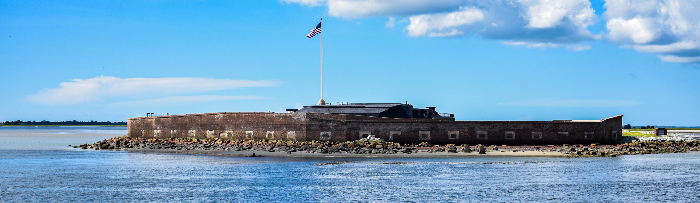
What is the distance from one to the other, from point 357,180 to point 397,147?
21.9 meters

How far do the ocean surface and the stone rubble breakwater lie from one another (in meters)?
4.30

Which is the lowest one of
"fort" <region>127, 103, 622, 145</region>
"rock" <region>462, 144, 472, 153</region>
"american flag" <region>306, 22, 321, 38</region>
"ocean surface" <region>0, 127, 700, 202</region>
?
Result: "ocean surface" <region>0, 127, 700, 202</region>

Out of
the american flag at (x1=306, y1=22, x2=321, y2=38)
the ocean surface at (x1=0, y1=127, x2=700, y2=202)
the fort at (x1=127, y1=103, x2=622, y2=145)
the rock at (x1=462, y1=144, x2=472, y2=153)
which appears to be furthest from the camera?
the american flag at (x1=306, y1=22, x2=321, y2=38)

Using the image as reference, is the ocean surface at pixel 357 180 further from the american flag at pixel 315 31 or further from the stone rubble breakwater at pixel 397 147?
the american flag at pixel 315 31

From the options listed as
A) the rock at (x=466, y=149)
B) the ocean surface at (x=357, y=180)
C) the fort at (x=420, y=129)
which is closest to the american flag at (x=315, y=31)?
the fort at (x=420, y=129)

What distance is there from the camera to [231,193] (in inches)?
1313

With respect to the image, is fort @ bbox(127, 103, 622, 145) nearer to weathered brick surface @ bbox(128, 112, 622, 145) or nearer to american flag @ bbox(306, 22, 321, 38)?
weathered brick surface @ bbox(128, 112, 622, 145)

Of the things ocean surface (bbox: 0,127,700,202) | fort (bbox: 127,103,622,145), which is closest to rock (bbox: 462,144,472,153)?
ocean surface (bbox: 0,127,700,202)

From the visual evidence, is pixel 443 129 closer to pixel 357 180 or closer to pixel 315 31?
pixel 315 31

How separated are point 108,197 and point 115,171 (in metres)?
13.6

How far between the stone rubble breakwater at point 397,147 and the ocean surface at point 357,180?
430cm

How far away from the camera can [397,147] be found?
196 feet

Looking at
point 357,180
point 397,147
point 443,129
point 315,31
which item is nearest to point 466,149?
point 443,129

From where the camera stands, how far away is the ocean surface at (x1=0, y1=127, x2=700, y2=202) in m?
32.2
